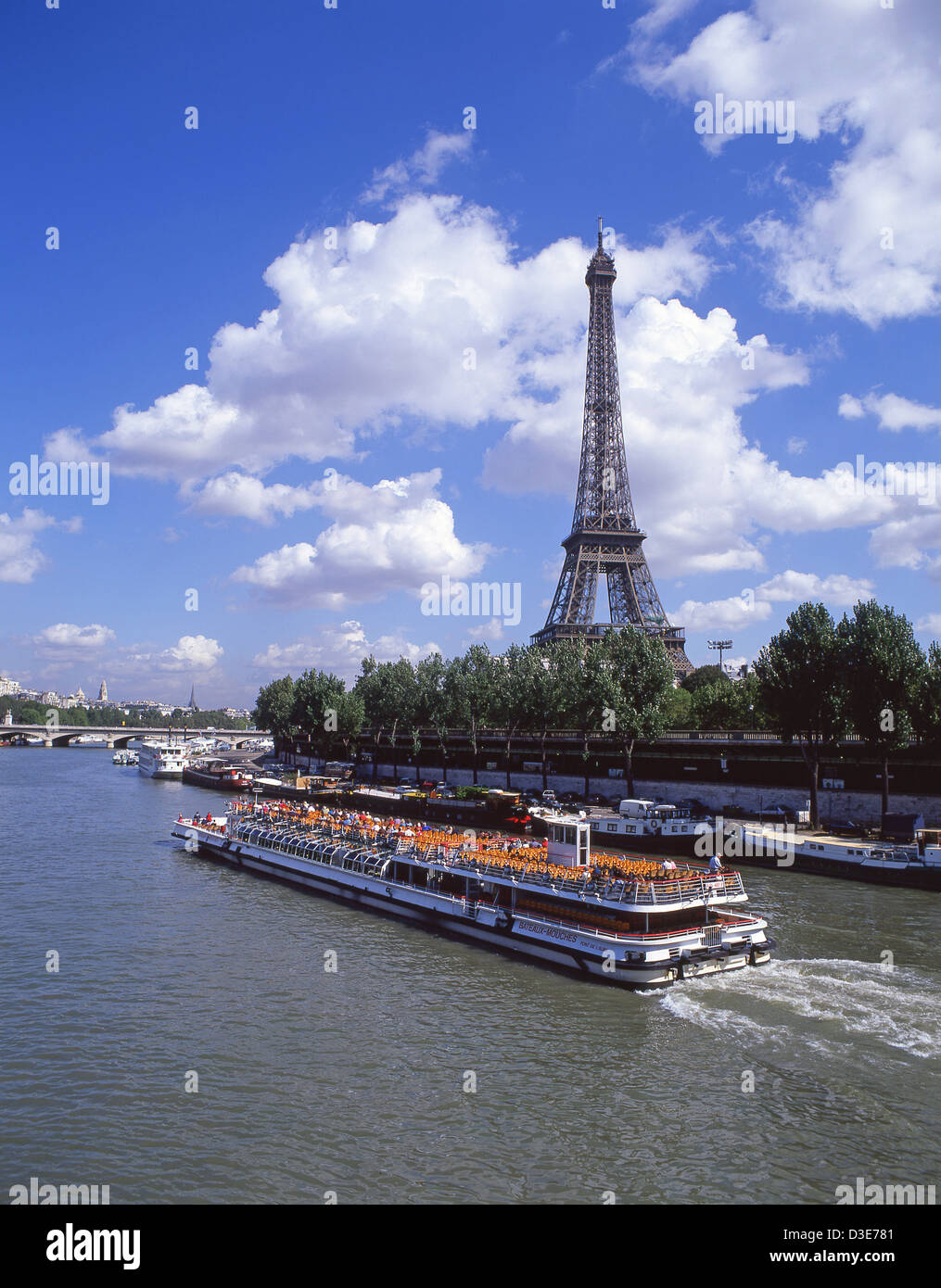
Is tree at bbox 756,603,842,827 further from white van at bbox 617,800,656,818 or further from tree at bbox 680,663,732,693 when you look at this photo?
tree at bbox 680,663,732,693

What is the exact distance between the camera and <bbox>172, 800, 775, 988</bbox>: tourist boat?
31.3 metres

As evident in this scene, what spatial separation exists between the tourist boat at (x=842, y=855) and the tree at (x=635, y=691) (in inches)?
669

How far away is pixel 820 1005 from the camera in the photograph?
27531mm

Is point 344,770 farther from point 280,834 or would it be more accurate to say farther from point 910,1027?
point 910,1027

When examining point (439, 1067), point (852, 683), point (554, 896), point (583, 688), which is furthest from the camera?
point (583, 688)

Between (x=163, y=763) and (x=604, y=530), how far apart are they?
256 ft

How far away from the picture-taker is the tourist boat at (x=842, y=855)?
47.0 metres

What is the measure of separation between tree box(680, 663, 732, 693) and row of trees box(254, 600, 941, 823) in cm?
36

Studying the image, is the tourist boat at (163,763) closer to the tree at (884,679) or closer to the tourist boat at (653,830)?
the tourist boat at (653,830)

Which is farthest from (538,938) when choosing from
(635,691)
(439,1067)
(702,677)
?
(702,677)

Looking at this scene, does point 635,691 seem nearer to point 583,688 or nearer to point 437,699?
point 583,688
